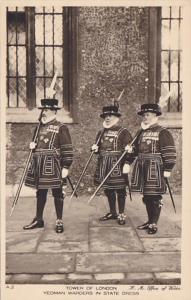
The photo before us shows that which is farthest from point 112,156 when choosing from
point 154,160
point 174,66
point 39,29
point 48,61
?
point 39,29

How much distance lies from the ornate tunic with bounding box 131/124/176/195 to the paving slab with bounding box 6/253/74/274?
0.75 meters

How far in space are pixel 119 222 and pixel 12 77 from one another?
5.93 ft

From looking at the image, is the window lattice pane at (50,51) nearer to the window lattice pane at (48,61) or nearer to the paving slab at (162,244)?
the window lattice pane at (48,61)

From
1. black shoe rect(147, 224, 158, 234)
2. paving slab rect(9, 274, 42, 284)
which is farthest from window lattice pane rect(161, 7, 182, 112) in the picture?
paving slab rect(9, 274, 42, 284)

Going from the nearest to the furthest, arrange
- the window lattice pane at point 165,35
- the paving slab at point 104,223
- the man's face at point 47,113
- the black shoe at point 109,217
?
the man's face at point 47,113, the paving slab at point 104,223, the black shoe at point 109,217, the window lattice pane at point 165,35

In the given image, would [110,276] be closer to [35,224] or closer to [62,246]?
[62,246]

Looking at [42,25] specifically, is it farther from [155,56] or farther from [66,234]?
[66,234]

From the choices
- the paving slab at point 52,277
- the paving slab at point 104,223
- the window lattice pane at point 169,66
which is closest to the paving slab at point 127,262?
the paving slab at point 52,277

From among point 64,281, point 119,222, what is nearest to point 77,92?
point 119,222

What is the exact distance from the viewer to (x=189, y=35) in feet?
8.71

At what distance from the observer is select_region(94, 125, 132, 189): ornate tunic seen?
330 cm

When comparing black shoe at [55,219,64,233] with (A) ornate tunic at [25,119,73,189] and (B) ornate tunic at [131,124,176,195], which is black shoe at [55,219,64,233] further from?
(B) ornate tunic at [131,124,176,195]

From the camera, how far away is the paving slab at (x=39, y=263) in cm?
247

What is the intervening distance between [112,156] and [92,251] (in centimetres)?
84
